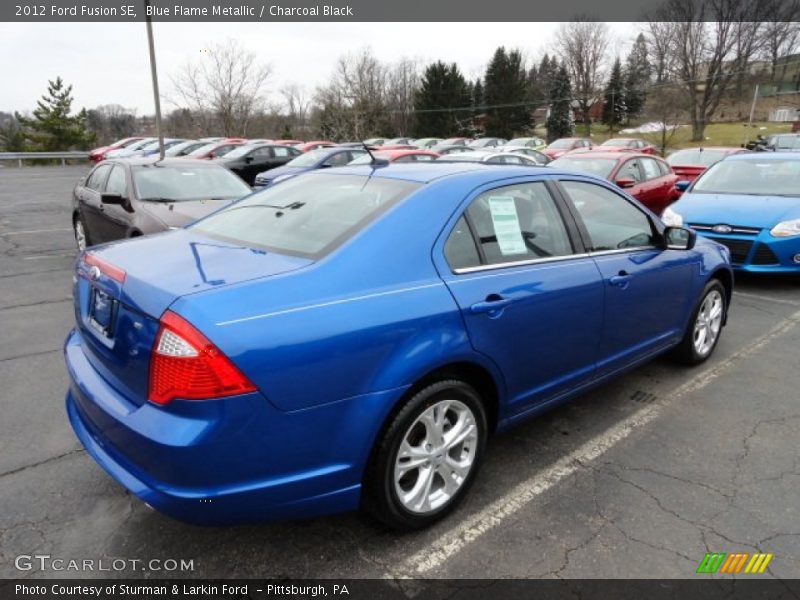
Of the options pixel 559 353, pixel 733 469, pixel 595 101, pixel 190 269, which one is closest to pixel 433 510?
pixel 559 353

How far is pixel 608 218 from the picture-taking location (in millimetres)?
3678

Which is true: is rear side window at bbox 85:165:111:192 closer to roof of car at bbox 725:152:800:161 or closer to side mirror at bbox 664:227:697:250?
side mirror at bbox 664:227:697:250

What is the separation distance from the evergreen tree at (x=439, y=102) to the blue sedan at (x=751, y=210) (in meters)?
53.1

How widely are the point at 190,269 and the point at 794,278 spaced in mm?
7941

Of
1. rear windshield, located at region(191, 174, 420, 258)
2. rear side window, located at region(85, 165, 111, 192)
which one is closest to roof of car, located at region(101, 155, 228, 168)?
rear side window, located at region(85, 165, 111, 192)

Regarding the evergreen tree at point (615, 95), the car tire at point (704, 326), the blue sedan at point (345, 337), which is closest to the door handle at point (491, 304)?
the blue sedan at point (345, 337)

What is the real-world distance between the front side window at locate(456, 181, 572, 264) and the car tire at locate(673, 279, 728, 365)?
72.2 inches

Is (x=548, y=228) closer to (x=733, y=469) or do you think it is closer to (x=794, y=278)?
(x=733, y=469)

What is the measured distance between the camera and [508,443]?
341 centimetres

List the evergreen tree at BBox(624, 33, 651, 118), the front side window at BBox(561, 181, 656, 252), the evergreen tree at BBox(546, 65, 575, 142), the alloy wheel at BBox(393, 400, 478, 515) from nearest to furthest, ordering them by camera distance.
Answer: the alloy wheel at BBox(393, 400, 478, 515) < the front side window at BBox(561, 181, 656, 252) < the evergreen tree at BBox(624, 33, 651, 118) < the evergreen tree at BBox(546, 65, 575, 142)

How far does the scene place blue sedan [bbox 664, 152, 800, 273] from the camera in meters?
6.59

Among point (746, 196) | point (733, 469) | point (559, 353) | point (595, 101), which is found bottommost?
point (733, 469)

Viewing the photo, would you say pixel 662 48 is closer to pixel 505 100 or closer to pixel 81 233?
pixel 505 100

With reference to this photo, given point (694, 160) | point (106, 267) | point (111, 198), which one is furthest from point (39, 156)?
point (106, 267)
